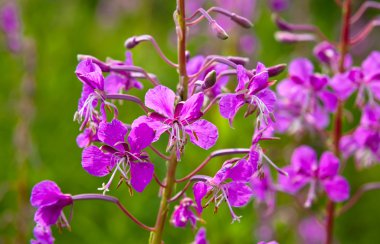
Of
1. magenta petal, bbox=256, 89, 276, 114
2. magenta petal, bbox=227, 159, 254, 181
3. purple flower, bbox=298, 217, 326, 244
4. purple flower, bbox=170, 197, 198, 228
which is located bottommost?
purple flower, bbox=298, 217, 326, 244

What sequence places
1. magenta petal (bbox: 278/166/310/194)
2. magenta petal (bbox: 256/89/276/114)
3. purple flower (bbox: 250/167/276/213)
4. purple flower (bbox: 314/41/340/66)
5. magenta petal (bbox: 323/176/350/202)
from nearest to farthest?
magenta petal (bbox: 256/89/276/114)
magenta petal (bbox: 323/176/350/202)
magenta petal (bbox: 278/166/310/194)
purple flower (bbox: 314/41/340/66)
purple flower (bbox: 250/167/276/213)

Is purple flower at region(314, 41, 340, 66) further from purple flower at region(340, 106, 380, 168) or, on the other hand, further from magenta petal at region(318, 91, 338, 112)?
purple flower at region(340, 106, 380, 168)

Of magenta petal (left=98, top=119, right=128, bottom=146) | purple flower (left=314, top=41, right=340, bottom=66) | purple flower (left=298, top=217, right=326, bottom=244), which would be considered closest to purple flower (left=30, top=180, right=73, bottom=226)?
magenta petal (left=98, top=119, right=128, bottom=146)

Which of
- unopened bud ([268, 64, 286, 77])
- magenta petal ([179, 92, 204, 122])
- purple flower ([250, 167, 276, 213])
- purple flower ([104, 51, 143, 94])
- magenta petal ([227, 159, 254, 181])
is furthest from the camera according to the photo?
purple flower ([250, 167, 276, 213])

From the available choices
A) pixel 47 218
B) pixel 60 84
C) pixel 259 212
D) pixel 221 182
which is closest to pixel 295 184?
pixel 221 182

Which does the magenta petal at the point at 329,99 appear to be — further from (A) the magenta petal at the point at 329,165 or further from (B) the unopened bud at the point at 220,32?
(B) the unopened bud at the point at 220,32
